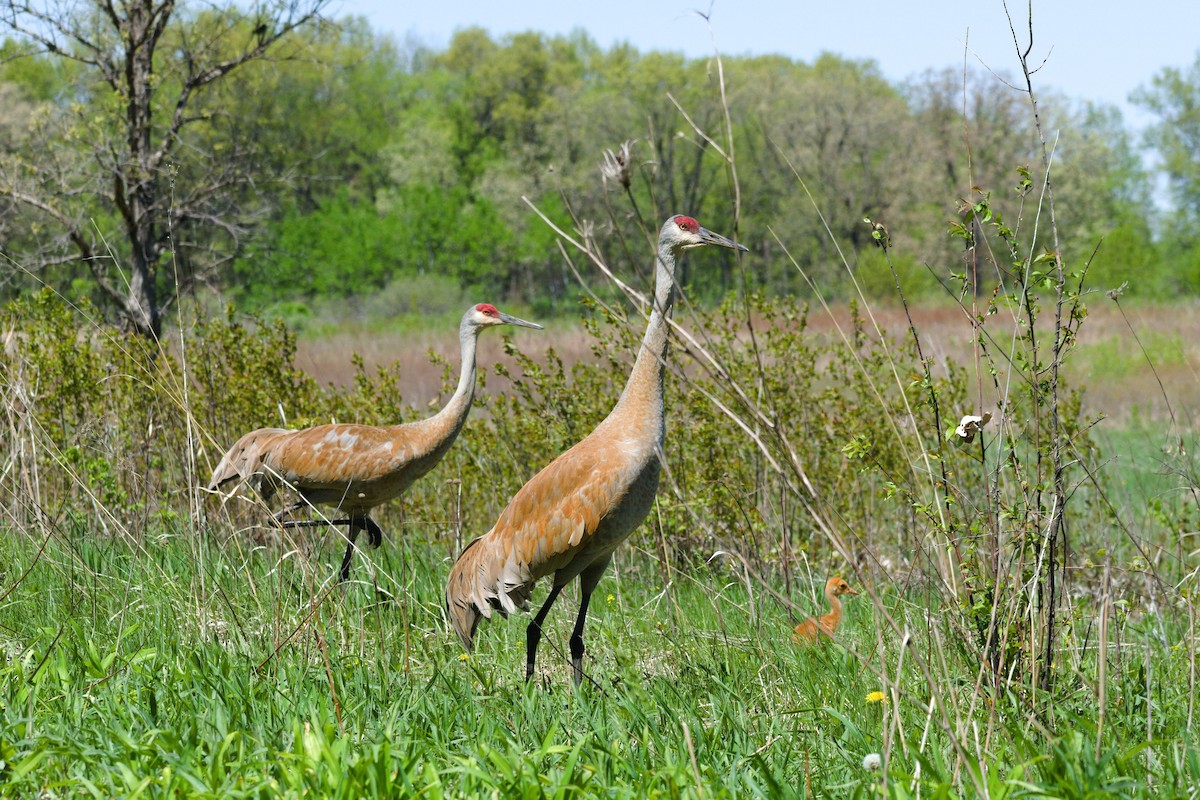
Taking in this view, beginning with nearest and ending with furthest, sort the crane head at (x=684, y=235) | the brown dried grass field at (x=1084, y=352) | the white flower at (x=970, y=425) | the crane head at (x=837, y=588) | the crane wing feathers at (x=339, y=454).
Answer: the white flower at (x=970, y=425)
the crane head at (x=684, y=235)
the crane head at (x=837, y=588)
the crane wing feathers at (x=339, y=454)
the brown dried grass field at (x=1084, y=352)

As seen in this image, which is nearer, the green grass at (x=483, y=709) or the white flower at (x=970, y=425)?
the green grass at (x=483, y=709)

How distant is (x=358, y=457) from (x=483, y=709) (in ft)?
8.87

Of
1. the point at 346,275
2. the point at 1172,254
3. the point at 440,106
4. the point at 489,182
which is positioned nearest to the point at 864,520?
the point at 346,275

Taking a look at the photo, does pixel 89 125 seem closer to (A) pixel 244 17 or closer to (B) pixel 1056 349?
(A) pixel 244 17

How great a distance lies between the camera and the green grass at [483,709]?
2.61 m

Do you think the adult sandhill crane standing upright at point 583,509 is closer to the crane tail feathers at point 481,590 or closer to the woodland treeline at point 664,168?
the crane tail feathers at point 481,590

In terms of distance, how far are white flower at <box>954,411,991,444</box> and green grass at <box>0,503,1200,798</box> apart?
537 millimetres

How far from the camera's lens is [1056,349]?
3.14 m

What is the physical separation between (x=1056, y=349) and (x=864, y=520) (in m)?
3.62

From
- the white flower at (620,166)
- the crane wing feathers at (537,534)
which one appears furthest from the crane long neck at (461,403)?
the white flower at (620,166)

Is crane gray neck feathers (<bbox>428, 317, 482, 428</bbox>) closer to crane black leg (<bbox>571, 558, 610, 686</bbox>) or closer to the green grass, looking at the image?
the green grass

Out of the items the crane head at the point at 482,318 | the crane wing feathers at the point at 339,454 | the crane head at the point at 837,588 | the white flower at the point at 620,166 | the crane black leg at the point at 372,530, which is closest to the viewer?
the white flower at the point at 620,166

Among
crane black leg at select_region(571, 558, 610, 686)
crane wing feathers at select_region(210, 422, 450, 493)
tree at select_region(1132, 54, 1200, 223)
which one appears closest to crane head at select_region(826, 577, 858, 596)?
crane black leg at select_region(571, 558, 610, 686)

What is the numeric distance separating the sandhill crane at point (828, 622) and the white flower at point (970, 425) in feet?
3.32
